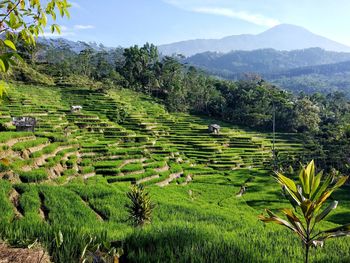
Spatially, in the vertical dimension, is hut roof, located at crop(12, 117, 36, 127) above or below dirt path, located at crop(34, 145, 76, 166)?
above

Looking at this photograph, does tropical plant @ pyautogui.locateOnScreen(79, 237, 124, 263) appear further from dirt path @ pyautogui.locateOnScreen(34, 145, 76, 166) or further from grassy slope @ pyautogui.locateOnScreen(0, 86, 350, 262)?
dirt path @ pyautogui.locateOnScreen(34, 145, 76, 166)

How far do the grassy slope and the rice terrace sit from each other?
6 centimetres

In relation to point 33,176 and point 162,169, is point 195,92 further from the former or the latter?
point 33,176

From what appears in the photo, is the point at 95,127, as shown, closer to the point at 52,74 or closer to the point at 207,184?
the point at 207,184

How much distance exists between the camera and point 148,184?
27797mm

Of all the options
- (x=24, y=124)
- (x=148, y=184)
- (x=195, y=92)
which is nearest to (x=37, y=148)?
(x=24, y=124)

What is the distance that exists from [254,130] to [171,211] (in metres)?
55.4

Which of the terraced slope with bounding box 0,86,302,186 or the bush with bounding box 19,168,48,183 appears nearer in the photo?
the bush with bounding box 19,168,48,183

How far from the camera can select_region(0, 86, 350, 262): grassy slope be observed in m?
5.43

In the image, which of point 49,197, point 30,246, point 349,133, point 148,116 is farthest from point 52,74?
point 30,246

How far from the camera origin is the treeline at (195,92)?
242 feet

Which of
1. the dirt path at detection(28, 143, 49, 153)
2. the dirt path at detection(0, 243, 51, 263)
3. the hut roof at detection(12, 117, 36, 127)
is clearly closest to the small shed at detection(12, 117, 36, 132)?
the hut roof at detection(12, 117, 36, 127)

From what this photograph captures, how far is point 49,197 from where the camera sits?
671 inches

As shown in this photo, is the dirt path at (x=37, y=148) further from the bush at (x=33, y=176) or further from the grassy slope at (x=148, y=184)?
the bush at (x=33, y=176)
